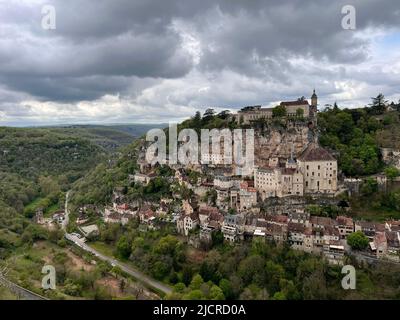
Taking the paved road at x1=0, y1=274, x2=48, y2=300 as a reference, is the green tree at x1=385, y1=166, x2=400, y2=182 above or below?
above

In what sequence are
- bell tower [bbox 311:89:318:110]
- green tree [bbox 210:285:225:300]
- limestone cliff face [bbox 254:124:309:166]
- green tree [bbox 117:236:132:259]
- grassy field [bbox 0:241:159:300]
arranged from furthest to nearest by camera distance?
bell tower [bbox 311:89:318:110], limestone cliff face [bbox 254:124:309:166], green tree [bbox 117:236:132:259], grassy field [bbox 0:241:159:300], green tree [bbox 210:285:225:300]

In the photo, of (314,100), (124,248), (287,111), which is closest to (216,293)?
(124,248)

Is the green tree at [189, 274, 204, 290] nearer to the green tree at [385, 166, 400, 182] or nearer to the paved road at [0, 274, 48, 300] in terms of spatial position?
the paved road at [0, 274, 48, 300]

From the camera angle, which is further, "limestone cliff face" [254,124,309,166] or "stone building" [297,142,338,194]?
"limestone cliff face" [254,124,309,166]

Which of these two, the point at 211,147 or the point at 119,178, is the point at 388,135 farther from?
the point at 119,178

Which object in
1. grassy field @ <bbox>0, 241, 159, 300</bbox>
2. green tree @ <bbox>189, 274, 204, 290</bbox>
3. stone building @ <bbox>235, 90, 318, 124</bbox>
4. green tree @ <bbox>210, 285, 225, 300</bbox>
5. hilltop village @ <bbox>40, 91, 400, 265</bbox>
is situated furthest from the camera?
stone building @ <bbox>235, 90, 318, 124</bbox>

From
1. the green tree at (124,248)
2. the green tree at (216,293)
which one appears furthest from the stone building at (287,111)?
the green tree at (216,293)

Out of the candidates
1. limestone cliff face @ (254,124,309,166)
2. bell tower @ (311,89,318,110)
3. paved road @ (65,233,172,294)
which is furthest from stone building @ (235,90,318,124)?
paved road @ (65,233,172,294)

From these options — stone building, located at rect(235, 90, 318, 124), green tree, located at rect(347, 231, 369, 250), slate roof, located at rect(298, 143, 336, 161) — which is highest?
stone building, located at rect(235, 90, 318, 124)
